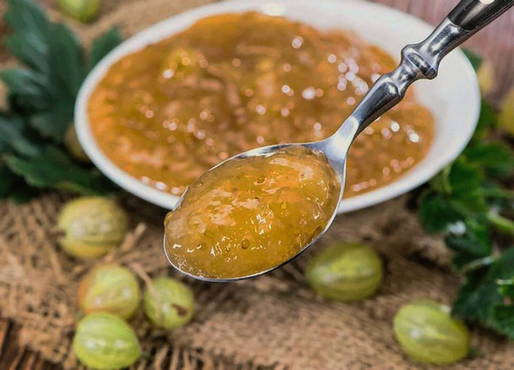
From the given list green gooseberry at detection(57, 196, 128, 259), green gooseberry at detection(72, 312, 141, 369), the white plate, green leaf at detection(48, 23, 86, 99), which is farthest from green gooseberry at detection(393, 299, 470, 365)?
green leaf at detection(48, 23, 86, 99)

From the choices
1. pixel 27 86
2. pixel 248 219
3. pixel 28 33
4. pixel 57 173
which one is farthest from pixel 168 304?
pixel 28 33

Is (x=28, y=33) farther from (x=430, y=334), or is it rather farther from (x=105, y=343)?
(x=430, y=334)

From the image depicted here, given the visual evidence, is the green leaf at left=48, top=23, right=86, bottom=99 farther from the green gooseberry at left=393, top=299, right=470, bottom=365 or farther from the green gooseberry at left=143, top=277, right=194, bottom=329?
the green gooseberry at left=393, top=299, right=470, bottom=365

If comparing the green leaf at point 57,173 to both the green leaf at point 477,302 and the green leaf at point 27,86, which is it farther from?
the green leaf at point 477,302

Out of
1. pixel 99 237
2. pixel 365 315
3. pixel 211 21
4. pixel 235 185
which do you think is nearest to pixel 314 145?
pixel 235 185

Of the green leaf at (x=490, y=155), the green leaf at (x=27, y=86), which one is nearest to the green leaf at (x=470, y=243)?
the green leaf at (x=490, y=155)

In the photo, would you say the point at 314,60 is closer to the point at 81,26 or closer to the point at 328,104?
the point at 328,104
